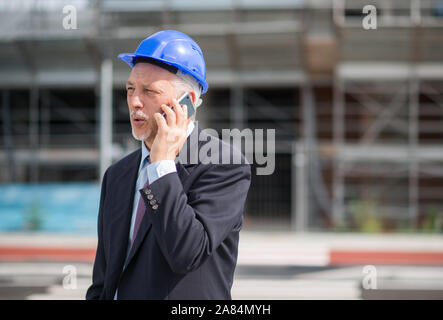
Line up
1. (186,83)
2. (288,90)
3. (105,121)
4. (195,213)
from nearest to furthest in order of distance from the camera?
(195,213) < (186,83) < (105,121) < (288,90)

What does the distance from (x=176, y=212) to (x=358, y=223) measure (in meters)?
13.1

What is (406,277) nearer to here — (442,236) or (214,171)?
(442,236)

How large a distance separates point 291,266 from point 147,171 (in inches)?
319

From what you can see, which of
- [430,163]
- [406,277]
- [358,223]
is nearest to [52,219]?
[358,223]

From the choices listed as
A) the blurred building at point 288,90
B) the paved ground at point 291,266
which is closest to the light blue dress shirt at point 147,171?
the paved ground at point 291,266

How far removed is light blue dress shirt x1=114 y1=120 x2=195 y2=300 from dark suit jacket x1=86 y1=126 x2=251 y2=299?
17mm

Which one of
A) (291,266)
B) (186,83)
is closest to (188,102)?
(186,83)

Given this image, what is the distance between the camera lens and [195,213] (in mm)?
1825

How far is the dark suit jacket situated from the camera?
175 cm

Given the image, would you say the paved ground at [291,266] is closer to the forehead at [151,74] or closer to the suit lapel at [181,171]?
the suit lapel at [181,171]

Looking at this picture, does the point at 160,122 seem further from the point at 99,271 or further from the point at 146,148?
the point at 99,271

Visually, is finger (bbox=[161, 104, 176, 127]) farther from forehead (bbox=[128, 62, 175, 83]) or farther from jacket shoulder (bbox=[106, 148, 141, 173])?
jacket shoulder (bbox=[106, 148, 141, 173])

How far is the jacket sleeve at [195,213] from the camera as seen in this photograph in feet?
Result: 5.68

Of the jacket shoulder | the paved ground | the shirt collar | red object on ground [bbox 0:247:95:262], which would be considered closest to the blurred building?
the paved ground
